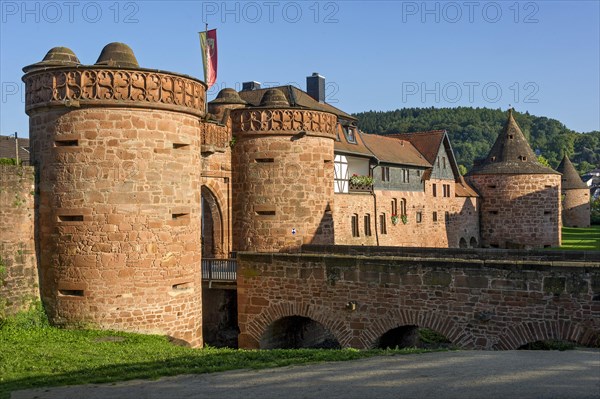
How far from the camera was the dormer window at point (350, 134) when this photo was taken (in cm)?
3219

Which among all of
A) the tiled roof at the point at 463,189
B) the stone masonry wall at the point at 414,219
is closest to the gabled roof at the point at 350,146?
the stone masonry wall at the point at 414,219

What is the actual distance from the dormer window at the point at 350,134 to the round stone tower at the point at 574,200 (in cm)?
4354

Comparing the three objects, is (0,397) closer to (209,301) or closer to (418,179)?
(209,301)

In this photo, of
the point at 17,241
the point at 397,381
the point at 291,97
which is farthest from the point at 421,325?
A: the point at 291,97

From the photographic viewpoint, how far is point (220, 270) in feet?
62.5

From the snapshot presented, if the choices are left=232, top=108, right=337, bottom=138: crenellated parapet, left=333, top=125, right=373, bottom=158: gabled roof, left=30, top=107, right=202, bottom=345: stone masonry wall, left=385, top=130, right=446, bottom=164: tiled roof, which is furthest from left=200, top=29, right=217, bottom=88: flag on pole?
left=385, top=130, right=446, bottom=164: tiled roof

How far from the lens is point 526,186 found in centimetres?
4203

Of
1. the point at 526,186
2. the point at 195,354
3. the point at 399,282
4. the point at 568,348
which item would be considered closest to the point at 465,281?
the point at 399,282

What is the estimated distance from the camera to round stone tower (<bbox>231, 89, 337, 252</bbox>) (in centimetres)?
1992

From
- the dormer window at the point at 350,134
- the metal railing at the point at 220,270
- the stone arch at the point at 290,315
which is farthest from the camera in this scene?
the dormer window at the point at 350,134

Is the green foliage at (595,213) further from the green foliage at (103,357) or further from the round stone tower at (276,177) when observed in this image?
the green foliage at (103,357)

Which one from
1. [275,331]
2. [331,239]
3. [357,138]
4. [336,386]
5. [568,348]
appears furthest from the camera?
[357,138]

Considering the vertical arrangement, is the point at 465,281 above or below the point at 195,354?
above

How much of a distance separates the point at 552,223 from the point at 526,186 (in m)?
3.11
